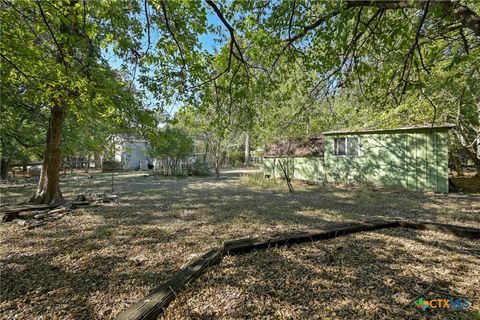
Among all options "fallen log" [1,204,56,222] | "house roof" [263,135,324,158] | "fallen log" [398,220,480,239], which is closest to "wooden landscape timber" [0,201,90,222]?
"fallen log" [1,204,56,222]

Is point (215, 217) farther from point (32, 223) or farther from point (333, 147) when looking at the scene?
point (333, 147)

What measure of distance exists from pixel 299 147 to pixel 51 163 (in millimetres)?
11715

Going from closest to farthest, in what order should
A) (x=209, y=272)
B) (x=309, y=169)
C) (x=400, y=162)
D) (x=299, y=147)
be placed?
(x=209, y=272)
(x=400, y=162)
(x=309, y=169)
(x=299, y=147)

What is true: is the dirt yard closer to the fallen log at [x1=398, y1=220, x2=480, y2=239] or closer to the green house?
the fallen log at [x1=398, y1=220, x2=480, y2=239]

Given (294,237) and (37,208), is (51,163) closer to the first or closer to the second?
(37,208)

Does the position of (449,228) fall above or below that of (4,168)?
below

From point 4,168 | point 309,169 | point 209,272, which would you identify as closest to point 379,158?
point 309,169

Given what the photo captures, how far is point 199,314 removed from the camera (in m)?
2.00

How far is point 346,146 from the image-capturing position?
11.5 meters

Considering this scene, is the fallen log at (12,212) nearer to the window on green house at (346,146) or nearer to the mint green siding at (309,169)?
the mint green siding at (309,169)

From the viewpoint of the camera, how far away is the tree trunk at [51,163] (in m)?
6.53

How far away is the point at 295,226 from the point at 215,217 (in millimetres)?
1909

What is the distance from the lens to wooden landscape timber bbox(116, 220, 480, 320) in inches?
76.4

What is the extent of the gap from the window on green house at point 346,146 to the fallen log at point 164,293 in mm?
10288
